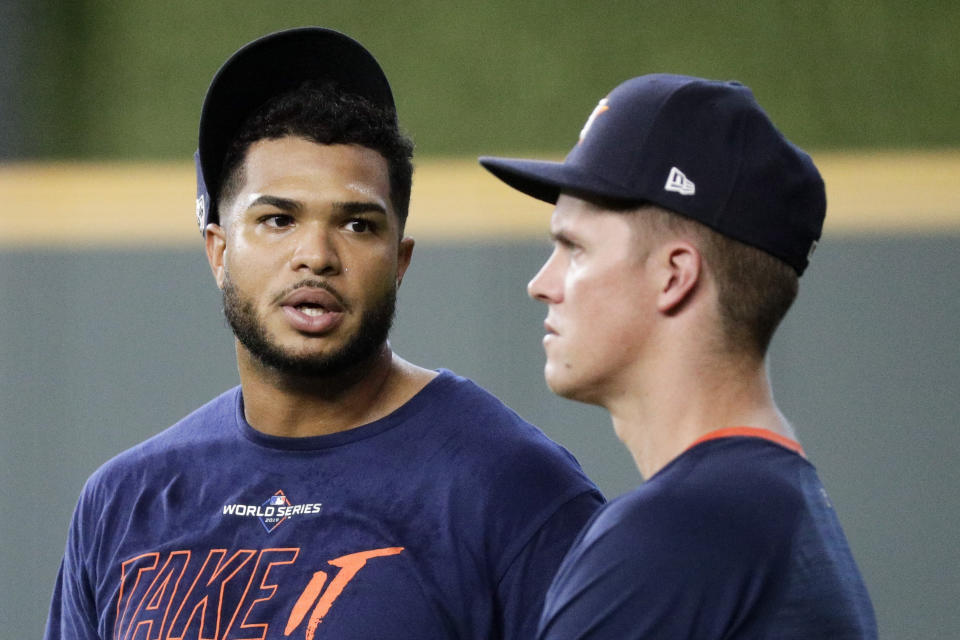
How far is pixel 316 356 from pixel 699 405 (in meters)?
0.64

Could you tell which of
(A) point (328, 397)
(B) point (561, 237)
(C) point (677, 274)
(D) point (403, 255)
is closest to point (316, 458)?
(A) point (328, 397)

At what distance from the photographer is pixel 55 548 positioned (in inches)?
179

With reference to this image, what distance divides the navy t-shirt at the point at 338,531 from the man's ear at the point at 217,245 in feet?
0.76

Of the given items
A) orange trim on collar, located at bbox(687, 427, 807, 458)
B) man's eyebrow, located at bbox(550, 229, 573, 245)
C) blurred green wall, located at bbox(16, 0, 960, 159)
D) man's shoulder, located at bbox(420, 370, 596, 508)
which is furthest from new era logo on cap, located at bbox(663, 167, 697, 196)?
blurred green wall, located at bbox(16, 0, 960, 159)

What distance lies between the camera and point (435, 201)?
14.4 ft

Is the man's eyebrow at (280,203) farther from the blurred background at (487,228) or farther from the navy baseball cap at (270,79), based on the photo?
the blurred background at (487,228)

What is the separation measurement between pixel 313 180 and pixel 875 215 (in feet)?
9.31

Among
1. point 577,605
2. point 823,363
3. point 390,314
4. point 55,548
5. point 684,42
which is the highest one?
point 684,42

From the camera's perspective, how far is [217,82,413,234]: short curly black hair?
176 cm

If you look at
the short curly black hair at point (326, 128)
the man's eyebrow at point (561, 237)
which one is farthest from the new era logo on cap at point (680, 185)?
the short curly black hair at point (326, 128)

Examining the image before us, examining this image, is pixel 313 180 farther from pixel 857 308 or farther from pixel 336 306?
pixel 857 308

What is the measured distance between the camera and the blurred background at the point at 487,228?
13.3ft

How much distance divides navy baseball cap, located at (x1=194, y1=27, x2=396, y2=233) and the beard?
20cm

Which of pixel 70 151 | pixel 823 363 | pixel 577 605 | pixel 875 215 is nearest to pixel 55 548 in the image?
pixel 70 151
